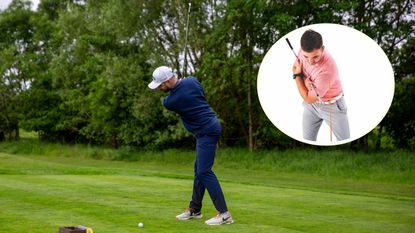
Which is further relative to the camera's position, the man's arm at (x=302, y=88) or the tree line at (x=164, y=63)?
the tree line at (x=164, y=63)

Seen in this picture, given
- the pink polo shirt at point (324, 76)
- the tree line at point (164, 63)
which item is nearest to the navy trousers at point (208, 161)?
the pink polo shirt at point (324, 76)

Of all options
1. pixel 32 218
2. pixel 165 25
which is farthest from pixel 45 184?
pixel 165 25

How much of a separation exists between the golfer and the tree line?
962 centimetres

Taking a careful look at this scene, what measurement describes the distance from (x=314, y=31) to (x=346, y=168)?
29.1ft

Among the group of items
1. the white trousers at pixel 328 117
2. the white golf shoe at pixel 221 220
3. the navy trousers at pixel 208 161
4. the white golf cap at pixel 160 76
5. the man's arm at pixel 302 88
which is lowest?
the white golf shoe at pixel 221 220

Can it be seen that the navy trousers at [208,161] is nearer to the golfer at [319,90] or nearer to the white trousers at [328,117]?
the golfer at [319,90]

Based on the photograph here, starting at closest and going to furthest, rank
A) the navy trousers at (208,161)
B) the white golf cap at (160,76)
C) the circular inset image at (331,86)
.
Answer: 1. the white golf cap at (160,76)
2. the navy trousers at (208,161)
3. the circular inset image at (331,86)

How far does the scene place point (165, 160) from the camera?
31.5 m

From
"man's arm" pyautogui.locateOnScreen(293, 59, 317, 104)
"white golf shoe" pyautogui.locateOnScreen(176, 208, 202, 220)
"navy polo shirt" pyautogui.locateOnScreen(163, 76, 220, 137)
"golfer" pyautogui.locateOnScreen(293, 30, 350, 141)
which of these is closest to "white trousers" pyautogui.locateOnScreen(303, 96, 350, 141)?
"golfer" pyautogui.locateOnScreen(293, 30, 350, 141)

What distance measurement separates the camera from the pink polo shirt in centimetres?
1473

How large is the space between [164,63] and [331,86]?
17471mm

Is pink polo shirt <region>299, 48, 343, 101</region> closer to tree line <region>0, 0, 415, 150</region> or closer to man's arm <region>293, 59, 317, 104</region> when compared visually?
man's arm <region>293, 59, 317, 104</region>

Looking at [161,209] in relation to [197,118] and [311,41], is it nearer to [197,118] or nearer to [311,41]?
[197,118]

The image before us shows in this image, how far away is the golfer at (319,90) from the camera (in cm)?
1485
